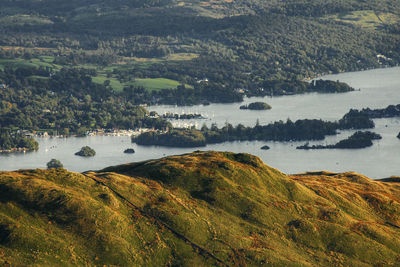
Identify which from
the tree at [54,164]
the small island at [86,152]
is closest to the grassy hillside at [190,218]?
the tree at [54,164]

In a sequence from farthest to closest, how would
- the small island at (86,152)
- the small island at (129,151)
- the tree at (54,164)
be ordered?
the small island at (129,151), the small island at (86,152), the tree at (54,164)

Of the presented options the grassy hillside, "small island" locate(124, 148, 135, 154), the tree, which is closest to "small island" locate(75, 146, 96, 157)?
"small island" locate(124, 148, 135, 154)

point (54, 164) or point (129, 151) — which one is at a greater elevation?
point (129, 151)

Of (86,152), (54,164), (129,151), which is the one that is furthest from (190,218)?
(129,151)

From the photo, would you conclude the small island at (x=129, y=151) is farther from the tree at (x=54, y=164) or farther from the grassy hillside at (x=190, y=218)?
the grassy hillside at (x=190, y=218)

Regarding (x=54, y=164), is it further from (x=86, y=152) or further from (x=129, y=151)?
(x=129, y=151)

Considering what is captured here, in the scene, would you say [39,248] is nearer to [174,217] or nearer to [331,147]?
[174,217]
